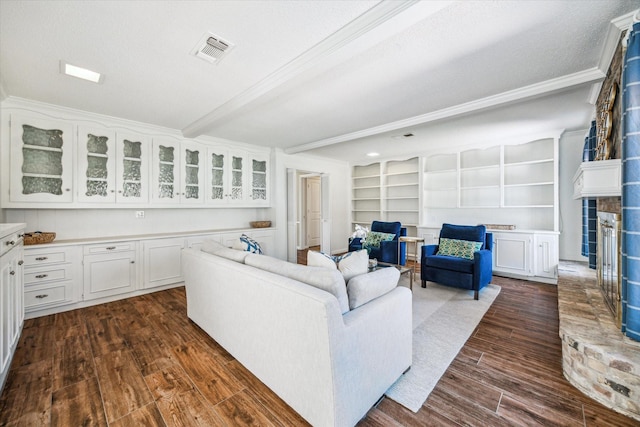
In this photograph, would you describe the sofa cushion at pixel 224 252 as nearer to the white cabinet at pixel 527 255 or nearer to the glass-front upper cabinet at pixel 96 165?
the glass-front upper cabinet at pixel 96 165

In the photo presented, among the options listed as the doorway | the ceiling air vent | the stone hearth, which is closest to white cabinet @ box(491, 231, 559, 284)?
the stone hearth

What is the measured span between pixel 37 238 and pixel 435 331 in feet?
14.4

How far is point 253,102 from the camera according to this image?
9.26 feet

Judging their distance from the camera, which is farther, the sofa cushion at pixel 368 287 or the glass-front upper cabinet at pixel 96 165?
the glass-front upper cabinet at pixel 96 165

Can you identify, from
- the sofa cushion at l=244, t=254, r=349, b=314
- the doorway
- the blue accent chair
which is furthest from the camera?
the doorway

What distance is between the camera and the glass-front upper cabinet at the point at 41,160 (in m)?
2.98

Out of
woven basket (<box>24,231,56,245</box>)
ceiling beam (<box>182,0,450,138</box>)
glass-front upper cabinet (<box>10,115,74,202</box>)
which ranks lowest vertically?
woven basket (<box>24,231,56,245</box>)

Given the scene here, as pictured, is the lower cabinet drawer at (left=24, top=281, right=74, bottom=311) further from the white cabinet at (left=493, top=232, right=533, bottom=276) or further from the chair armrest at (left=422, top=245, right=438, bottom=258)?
the white cabinet at (left=493, top=232, right=533, bottom=276)

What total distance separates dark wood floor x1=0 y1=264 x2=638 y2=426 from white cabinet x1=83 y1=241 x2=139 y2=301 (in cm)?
58

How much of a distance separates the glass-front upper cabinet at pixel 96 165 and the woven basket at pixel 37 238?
0.53m

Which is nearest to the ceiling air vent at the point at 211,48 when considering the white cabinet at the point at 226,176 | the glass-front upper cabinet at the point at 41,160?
the glass-front upper cabinet at the point at 41,160

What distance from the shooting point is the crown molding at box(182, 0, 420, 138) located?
1.58 metres

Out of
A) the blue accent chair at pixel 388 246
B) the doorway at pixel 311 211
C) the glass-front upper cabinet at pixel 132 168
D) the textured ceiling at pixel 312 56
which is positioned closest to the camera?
the textured ceiling at pixel 312 56

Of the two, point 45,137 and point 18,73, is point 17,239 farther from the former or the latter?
point 45,137
